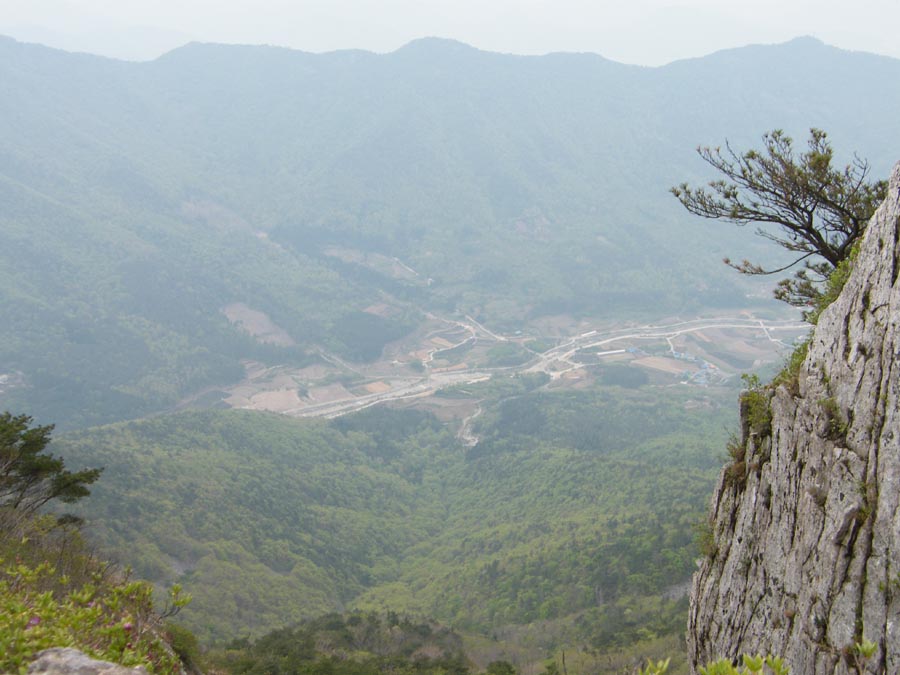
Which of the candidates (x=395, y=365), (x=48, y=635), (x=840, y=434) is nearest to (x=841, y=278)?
(x=840, y=434)

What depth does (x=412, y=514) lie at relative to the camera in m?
91.7

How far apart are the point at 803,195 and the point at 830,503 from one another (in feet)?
34.5

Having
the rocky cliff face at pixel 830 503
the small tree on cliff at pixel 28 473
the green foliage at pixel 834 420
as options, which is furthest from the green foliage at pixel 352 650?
the green foliage at pixel 834 420

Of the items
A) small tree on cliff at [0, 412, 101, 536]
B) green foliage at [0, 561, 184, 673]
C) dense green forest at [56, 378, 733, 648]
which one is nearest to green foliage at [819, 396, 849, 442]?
green foliage at [0, 561, 184, 673]

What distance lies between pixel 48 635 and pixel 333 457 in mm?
93772

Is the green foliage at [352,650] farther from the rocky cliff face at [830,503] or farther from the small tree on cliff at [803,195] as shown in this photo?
the small tree on cliff at [803,195]

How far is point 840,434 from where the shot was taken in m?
11.0

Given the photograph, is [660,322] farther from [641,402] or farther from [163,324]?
[163,324]

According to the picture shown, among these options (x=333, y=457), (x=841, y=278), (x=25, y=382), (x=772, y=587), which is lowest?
(x=333, y=457)

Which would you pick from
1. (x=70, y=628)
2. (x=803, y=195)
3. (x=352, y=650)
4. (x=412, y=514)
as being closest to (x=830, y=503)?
(x=803, y=195)

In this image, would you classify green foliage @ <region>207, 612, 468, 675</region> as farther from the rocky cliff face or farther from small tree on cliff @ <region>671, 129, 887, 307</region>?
small tree on cliff @ <region>671, 129, 887, 307</region>

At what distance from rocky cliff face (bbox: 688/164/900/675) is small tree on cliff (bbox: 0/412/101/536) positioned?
25212 millimetres

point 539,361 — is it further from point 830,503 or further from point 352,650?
point 830,503

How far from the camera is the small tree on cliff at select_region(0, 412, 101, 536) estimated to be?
25953 millimetres
